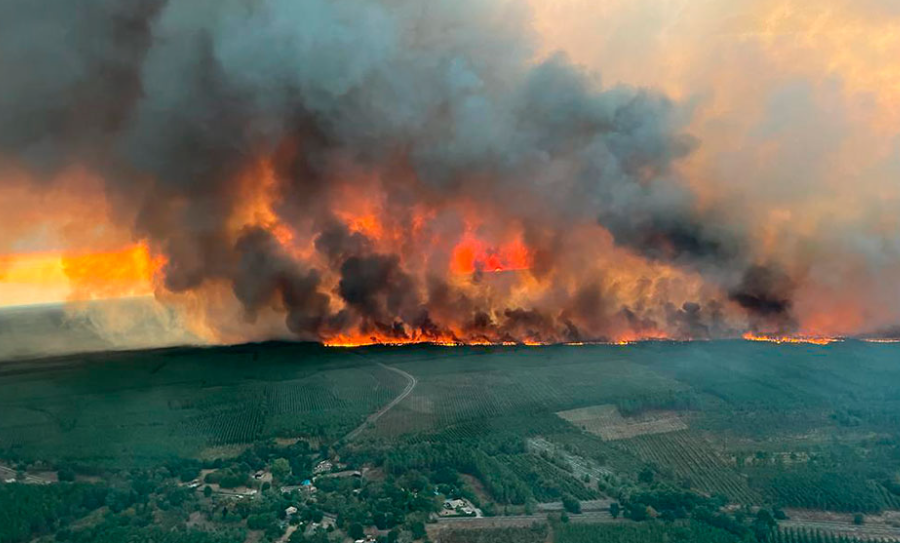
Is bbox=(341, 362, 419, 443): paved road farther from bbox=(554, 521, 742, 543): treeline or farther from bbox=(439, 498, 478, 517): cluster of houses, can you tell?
bbox=(554, 521, 742, 543): treeline

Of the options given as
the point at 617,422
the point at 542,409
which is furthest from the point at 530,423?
the point at 617,422

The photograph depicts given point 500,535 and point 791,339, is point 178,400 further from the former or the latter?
point 791,339

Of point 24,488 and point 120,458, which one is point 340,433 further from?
point 24,488

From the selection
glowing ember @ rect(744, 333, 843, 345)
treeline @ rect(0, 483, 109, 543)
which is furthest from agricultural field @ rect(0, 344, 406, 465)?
glowing ember @ rect(744, 333, 843, 345)

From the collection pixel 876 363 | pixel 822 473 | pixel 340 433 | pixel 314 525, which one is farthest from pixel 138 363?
pixel 876 363

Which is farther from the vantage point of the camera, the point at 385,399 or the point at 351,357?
the point at 351,357

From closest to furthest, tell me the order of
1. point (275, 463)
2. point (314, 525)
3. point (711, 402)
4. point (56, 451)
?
point (314, 525), point (275, 463), point (56, 451), point (711, 402)
